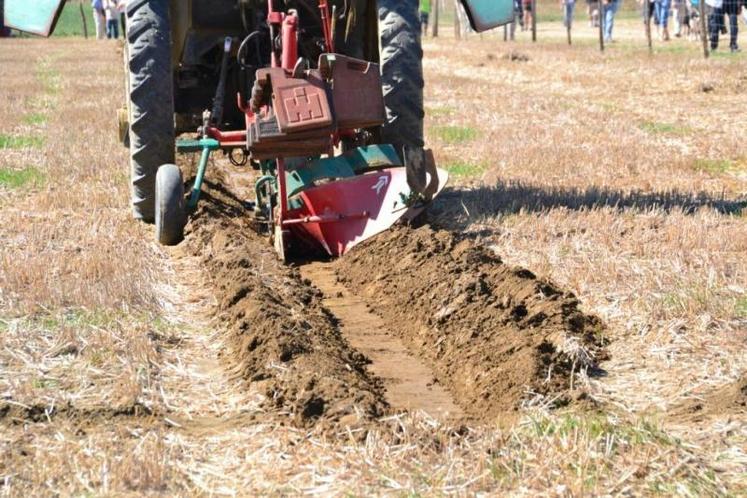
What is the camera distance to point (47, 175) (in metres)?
9.70

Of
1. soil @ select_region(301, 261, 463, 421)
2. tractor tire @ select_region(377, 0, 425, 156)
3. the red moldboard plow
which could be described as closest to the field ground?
soil @ select_region(301, 261, 463, 421)

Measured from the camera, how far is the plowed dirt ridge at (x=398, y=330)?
438cm

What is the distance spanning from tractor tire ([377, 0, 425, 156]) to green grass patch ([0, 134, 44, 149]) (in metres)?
5.49

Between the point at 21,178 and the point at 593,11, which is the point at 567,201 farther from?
the point at 593,11

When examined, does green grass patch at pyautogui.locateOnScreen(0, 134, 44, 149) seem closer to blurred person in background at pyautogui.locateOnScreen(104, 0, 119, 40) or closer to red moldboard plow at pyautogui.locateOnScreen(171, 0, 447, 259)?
red moldboard plow at pyautogui.locateOnScreen(171, 0, 447, 259)

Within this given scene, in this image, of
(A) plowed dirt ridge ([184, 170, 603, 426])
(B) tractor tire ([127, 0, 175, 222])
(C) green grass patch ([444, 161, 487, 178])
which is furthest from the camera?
(C) green grass patch ([444, 161, 487, 178])

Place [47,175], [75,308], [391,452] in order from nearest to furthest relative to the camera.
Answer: [391,452] → [75,308] → [47,175]

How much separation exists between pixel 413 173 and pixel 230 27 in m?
1.95

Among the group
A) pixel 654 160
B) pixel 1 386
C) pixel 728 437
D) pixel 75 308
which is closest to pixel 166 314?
pixel 75 308

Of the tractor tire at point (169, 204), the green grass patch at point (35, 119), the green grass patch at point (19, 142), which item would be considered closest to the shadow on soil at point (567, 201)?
the tractor tire at point (169, 204)

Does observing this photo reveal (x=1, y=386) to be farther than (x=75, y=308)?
No

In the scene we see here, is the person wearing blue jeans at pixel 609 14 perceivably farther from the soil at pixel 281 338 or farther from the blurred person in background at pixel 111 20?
Answer: the soil at pixel 281 338

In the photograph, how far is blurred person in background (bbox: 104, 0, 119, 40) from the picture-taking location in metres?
40.9

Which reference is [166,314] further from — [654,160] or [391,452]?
[654,160]
